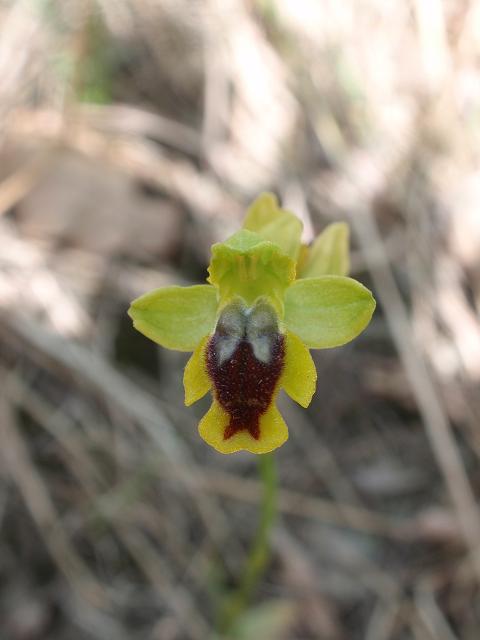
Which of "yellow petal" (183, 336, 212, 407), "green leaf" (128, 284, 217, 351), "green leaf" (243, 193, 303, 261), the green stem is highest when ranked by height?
"green leaf" (243, 193, 303, 261)

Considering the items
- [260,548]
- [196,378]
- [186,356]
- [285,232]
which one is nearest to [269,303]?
[285,232]

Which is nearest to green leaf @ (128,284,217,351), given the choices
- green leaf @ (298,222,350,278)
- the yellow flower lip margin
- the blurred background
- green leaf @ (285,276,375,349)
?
the yellow flower lip margin

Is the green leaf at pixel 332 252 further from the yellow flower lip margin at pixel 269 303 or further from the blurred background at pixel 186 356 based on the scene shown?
the blurred background at pixel 186 356

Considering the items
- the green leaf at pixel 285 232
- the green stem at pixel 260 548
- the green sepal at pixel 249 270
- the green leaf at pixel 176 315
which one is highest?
the green leaf at pixel 285 232

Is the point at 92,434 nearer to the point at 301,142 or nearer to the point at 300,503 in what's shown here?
the point at 300,503

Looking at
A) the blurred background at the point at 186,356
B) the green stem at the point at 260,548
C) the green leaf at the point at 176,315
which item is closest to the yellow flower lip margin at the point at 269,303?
the green leaf at the point at 176,315

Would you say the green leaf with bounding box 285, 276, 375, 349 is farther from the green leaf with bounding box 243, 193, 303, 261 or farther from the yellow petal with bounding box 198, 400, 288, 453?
the yellow petal with bounding box 198, 400, 288, 453
